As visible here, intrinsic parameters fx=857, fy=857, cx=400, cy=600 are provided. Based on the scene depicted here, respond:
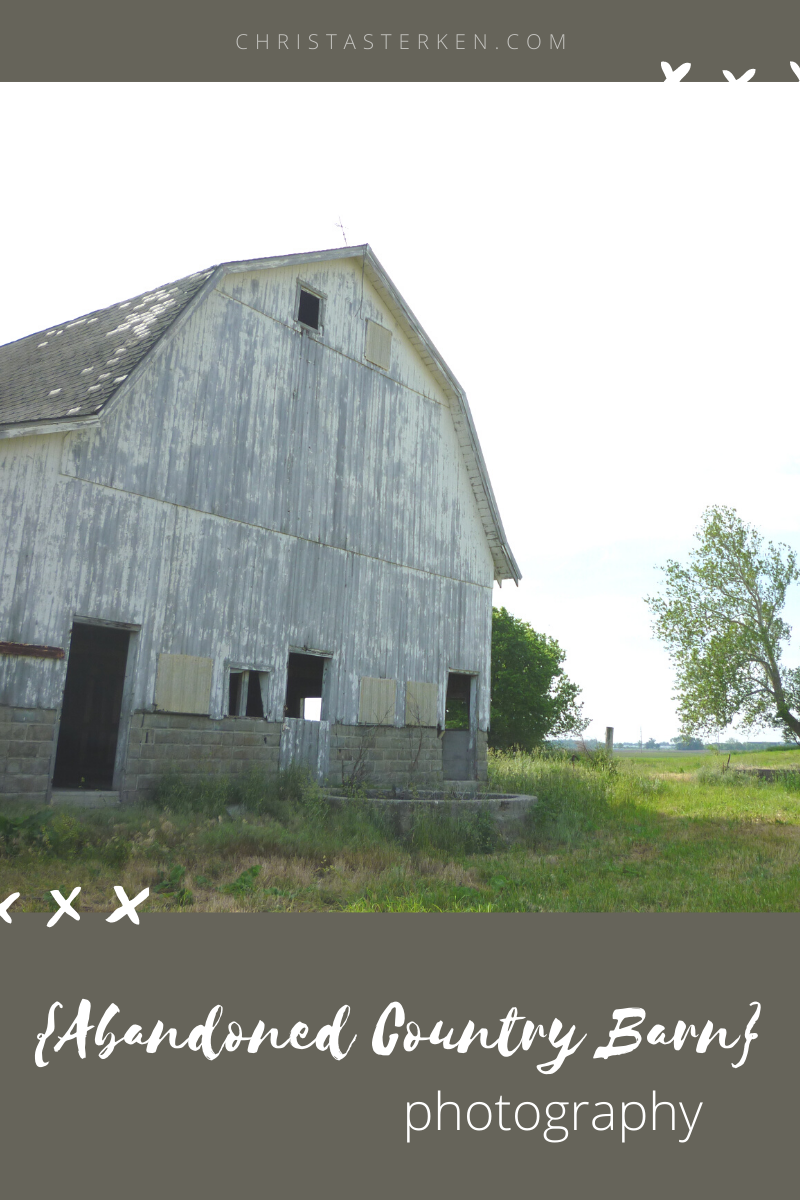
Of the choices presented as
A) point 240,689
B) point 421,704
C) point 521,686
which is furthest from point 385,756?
point 521,686

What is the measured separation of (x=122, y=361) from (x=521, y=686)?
26.4 meters

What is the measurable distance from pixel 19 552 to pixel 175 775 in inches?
143

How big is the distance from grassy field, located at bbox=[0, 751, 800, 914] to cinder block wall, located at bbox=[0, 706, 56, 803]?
52 cm

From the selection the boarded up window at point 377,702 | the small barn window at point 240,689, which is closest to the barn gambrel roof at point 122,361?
the boarded up window at point 377,702

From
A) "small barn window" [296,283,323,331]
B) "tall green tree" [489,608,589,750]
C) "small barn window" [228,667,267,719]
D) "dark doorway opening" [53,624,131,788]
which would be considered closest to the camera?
"small barn window" [228,667,267,719]

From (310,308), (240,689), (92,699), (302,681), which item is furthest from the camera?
(302,681)

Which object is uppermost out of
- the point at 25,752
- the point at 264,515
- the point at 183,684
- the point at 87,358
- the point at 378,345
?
the point at 378,345

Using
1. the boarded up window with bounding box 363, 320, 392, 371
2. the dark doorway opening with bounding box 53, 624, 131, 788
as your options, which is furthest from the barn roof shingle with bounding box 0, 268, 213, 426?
the dark doorway opening with bounding box 53, 624, 131, 788

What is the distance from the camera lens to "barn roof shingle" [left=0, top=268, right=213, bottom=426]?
11.3 metres

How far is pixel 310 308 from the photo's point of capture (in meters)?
14.8

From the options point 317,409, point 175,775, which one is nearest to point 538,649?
point 317,409

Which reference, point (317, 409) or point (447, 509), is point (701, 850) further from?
point (317, 409)

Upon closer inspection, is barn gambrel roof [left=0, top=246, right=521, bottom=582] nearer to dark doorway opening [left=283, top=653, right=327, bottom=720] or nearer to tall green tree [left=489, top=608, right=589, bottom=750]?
dark doorway opening [left=283, top=653, right=327, bottom=720]

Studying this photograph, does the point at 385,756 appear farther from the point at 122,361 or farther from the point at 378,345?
the point at 122,361
